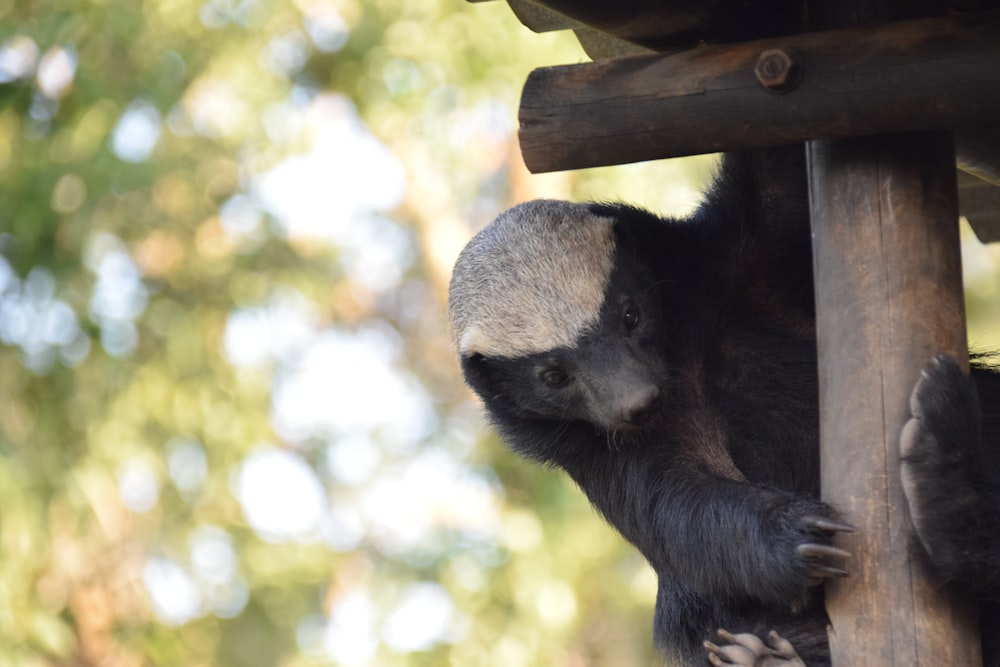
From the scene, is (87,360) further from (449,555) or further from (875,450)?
(875,450)

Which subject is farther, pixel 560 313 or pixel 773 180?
pixel 773 180

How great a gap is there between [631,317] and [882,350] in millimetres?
940

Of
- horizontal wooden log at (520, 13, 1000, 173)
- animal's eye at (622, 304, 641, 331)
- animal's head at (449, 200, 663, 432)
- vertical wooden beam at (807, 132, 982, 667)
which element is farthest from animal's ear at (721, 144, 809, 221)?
horizontal wooden log at (520, 13, 1000, 173)

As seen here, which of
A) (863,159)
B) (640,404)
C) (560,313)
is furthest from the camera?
(560,313)

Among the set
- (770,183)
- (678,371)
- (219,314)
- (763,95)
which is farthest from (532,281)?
(219,314)

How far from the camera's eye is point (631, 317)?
397 centimetres

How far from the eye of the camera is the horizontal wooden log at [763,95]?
10.0 ft

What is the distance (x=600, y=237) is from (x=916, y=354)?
118 centimetres

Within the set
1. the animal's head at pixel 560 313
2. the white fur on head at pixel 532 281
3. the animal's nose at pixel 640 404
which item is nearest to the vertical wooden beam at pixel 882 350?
the animal's nose at pixel 640 404

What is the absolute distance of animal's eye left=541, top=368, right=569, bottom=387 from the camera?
398 cm

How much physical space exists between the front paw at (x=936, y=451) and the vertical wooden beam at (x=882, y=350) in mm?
49

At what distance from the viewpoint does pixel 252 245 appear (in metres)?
11.2

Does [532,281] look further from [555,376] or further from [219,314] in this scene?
[219,314]

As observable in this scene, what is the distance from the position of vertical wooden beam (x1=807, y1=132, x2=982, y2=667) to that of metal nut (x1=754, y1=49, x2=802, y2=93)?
11.6 inches
